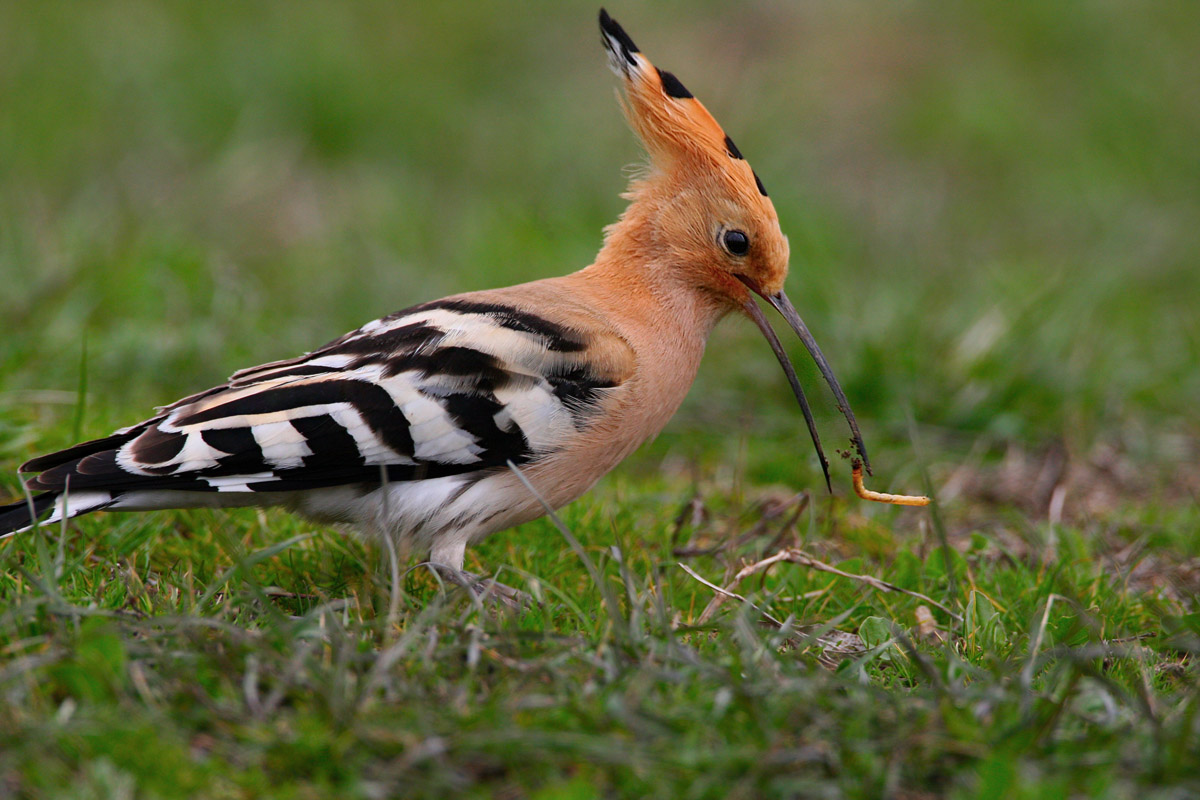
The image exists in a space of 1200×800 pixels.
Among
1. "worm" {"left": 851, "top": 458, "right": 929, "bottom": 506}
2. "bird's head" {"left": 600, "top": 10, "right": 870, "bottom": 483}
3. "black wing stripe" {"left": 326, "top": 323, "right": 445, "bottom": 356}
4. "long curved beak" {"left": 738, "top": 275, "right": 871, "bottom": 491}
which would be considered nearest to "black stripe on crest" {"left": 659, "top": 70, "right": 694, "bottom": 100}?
"bird's head" {"left": 600, "top": 10, "right": 870, "bottom": 483}

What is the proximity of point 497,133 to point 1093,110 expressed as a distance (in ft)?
12.4

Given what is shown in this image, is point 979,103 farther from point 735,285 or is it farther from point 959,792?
point 959,792

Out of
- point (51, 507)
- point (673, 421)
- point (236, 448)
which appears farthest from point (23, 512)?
point (673, 421)

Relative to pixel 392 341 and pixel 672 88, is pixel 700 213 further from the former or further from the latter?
pixel 392 341

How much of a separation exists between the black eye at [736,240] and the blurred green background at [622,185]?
0.47m

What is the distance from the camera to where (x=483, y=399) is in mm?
2609

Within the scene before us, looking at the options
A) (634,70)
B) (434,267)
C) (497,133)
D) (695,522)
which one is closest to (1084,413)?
(695,522)

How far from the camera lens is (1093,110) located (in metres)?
7.68

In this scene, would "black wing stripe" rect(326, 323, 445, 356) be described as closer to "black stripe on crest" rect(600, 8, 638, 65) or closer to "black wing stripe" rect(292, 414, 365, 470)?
"black wing stripe" rect(292, 414, 365, 470)

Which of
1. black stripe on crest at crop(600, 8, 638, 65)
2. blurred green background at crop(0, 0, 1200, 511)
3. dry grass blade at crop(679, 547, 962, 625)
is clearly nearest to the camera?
dry grass blade at crop(679, 547, 962, 625)

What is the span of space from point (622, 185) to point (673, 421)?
211 cm

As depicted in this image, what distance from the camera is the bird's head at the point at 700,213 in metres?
2.94

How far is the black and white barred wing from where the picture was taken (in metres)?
2.43

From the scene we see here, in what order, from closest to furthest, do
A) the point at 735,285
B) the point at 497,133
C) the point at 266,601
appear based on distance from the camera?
1. the point at 266,601
2. the point at 735,285
3. the point at 497,133
